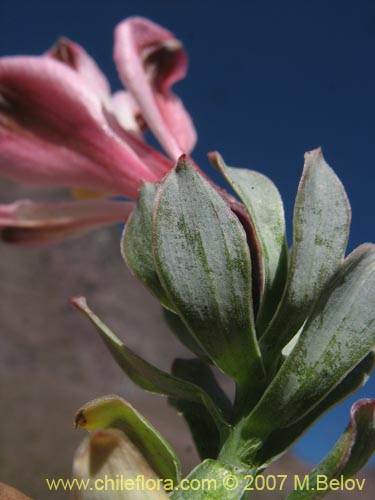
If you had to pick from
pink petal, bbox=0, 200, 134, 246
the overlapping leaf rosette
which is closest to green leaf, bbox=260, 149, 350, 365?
the overlapping leaf rosette

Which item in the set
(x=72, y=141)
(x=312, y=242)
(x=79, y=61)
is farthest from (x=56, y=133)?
(x=312, y=242)

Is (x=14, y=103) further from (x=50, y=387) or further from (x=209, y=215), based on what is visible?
(x=50, y=387)

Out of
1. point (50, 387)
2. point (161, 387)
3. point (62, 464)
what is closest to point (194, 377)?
point (161, 387)

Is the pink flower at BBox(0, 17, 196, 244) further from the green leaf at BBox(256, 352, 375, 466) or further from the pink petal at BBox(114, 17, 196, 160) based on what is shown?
the green leaf at BBox(256, 352, 375, 466)

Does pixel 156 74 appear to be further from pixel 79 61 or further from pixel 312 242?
pixel 312 242

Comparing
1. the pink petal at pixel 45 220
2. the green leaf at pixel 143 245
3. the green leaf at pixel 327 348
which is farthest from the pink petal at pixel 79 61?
the green leaf at pixel 327 348

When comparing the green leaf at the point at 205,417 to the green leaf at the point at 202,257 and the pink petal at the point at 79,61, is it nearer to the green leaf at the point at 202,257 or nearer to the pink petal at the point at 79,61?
the green leaf at the point at 202,257
